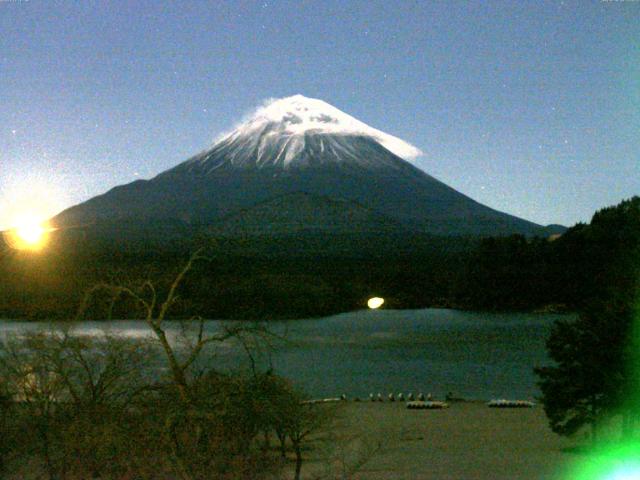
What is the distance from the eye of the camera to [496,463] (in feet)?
40.9

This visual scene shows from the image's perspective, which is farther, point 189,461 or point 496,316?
point 496,316

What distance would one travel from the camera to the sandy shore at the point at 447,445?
1131 centimetres

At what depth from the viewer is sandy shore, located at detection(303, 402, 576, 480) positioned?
11.3 metres

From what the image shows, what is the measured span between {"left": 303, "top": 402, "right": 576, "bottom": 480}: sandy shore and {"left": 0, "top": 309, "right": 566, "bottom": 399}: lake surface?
2.60 meters

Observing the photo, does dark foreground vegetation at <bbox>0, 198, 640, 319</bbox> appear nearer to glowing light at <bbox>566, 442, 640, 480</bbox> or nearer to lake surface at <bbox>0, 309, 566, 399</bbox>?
lake surface at <bbox>0, 309, 566, 399</bbox>

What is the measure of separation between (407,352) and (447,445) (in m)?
28.3

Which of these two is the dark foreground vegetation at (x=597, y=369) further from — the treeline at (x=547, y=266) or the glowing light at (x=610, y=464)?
the treeline at (x=547, y=266)

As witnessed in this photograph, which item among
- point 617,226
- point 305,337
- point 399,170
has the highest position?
point 399,170

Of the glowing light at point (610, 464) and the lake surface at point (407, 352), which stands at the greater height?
the glowing light at point (610, 464)

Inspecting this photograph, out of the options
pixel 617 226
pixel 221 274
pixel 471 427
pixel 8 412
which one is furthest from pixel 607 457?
pixel 617 226

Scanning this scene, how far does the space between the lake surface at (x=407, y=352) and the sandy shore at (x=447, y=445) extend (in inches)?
102

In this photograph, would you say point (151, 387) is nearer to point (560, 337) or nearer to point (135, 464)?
point (135, 464)

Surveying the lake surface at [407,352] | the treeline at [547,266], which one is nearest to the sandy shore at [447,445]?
the lake surface at [407,352]

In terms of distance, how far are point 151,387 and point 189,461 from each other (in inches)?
25.2
